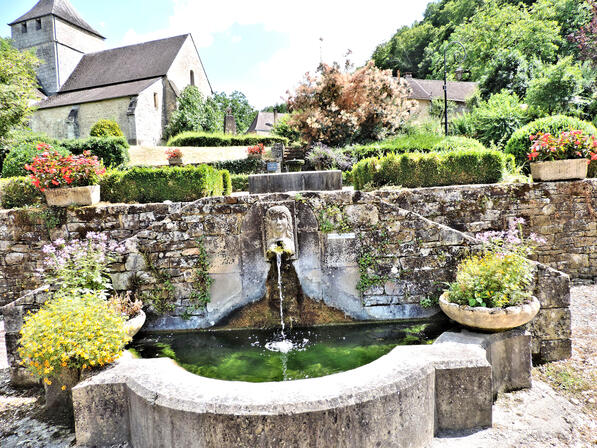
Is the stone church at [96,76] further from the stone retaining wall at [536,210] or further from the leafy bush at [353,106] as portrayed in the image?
the stone retaining wall at [536,210]

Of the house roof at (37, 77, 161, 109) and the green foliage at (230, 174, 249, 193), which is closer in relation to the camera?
the green foliage at (230, 174, 249, 193)

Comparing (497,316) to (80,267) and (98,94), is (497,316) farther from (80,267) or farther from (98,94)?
(98,94)

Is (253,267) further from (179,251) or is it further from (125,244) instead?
(125,244)

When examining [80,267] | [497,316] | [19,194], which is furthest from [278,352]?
[19,194]

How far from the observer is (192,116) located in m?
28.1

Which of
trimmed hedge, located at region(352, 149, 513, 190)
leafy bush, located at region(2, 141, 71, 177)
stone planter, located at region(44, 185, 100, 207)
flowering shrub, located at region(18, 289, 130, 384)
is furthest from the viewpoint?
leafy bush, located at region(2, 141, 71, 177)

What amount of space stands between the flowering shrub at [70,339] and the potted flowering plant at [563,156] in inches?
285

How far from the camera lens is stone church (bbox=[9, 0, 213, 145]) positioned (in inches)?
1025

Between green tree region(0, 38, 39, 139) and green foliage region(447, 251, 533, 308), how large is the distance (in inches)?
663

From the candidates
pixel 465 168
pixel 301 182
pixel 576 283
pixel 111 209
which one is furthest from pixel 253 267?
pixel 576 283

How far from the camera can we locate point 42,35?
103 feet

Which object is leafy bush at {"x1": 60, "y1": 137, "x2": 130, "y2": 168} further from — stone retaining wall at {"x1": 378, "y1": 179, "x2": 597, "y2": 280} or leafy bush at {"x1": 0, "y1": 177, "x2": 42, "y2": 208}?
stone retaining wall at {"x1": 378, "y1": 179, "x2": 597, "y2": 280}

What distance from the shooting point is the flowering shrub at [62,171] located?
6336mm

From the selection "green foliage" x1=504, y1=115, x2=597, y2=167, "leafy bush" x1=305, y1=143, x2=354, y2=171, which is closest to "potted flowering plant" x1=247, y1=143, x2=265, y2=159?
"leafy bush" x1=305, y1=143, x2=354, y2=171
